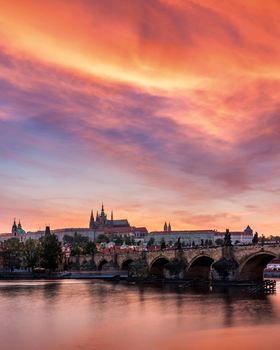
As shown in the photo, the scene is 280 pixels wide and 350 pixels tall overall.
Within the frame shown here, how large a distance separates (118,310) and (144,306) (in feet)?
13.7

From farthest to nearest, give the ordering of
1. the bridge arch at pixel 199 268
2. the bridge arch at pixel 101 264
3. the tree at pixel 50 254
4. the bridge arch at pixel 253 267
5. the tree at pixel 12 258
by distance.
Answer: the tree at pixel 12 258
the bridge arch at pixel 101 264
the tree at pixel 50 254
the bridge arch at pixel 199 268
the bridge arch at pixel 253 267

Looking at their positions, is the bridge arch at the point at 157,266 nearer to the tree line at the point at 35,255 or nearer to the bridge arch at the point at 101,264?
the tree line at the point at 35,255

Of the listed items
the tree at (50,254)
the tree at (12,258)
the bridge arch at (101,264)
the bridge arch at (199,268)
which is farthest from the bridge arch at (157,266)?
the tree at (12,258)

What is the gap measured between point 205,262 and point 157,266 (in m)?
21.7

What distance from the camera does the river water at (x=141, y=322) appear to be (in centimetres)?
3815

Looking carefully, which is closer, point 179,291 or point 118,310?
point 118,310

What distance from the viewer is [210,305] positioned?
59344 millimetres

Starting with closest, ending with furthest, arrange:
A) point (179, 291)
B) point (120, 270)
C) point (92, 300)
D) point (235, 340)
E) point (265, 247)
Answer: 1. point (235, 340)
2. point (92, 300)
3. point (265, 247)
4. point (179, 291)
5. point (120, 270)

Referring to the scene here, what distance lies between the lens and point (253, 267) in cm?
8288

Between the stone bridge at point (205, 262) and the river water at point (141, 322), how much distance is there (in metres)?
9.04

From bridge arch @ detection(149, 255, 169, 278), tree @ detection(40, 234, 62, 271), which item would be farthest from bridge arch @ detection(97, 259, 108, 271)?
bridge arch @ detection(149, 255, 169, 278)

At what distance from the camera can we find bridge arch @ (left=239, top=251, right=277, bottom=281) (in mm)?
79125

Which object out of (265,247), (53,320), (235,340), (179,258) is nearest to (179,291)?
(265,247)

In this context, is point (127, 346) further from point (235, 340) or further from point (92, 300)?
point (92, 300)
